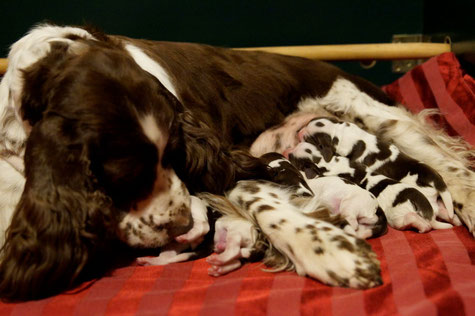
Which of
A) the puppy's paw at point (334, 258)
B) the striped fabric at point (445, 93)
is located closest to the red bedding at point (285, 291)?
the puppy's paw at point (334, 258)

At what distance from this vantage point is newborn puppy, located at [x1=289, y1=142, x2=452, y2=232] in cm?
199

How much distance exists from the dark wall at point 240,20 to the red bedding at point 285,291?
257cm

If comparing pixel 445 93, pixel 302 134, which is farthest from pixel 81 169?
pixel 445 93

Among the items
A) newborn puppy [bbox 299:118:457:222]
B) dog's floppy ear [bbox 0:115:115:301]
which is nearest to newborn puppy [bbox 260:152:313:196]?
newborn puppy [bbox 299:118:457:222]

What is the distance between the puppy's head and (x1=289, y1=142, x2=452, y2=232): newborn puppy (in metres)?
0.92

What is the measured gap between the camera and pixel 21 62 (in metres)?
1.83

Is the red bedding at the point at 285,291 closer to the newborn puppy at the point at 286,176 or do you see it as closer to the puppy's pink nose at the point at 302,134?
the newborn puppy at the point at 286,176

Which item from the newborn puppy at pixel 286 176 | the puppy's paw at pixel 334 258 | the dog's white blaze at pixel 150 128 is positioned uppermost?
the dog's white blaze at pixel 150 128

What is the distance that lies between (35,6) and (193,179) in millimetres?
2516

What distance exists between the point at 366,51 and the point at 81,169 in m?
2.40

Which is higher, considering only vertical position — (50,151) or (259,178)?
(50,151)

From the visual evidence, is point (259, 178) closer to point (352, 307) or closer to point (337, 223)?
point (337, 223)

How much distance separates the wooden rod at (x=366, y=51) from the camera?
3412 mm

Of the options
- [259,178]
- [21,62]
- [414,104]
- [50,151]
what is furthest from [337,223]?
[414,104]
